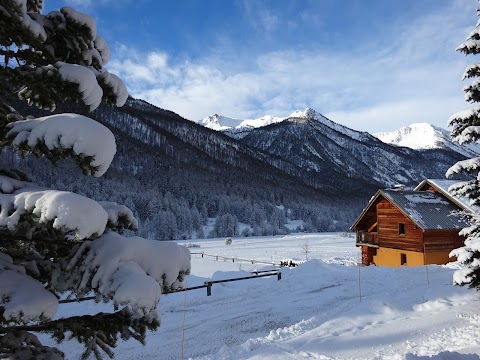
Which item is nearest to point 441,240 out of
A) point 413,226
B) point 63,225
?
point 413,226

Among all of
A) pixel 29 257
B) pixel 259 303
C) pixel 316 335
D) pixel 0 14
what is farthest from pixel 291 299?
pixel 0 14

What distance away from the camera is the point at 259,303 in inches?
645

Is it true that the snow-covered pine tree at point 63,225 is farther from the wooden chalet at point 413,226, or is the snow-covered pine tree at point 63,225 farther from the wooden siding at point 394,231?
the wooden siding at point 394,231

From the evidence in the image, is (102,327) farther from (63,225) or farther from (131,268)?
(63,225)

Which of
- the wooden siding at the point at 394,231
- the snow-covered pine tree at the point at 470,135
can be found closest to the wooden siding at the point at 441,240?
the wooden siding at the point at 394,231

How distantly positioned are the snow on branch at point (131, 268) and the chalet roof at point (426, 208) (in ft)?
86.0

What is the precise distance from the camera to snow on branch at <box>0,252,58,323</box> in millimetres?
2961

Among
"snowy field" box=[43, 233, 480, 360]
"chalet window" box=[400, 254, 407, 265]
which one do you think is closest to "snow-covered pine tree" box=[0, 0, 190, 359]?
"snowy field" box=[43, 233, 480, 360]

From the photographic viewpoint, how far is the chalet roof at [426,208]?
26.4 metres

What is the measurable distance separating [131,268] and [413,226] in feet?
91.8

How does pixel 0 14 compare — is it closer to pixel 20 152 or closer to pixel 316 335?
pixel 20 152

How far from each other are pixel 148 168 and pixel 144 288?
166 meters

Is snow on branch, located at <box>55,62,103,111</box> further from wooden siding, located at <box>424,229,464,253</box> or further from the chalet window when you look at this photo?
the chalet window

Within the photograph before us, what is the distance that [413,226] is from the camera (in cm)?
2708
